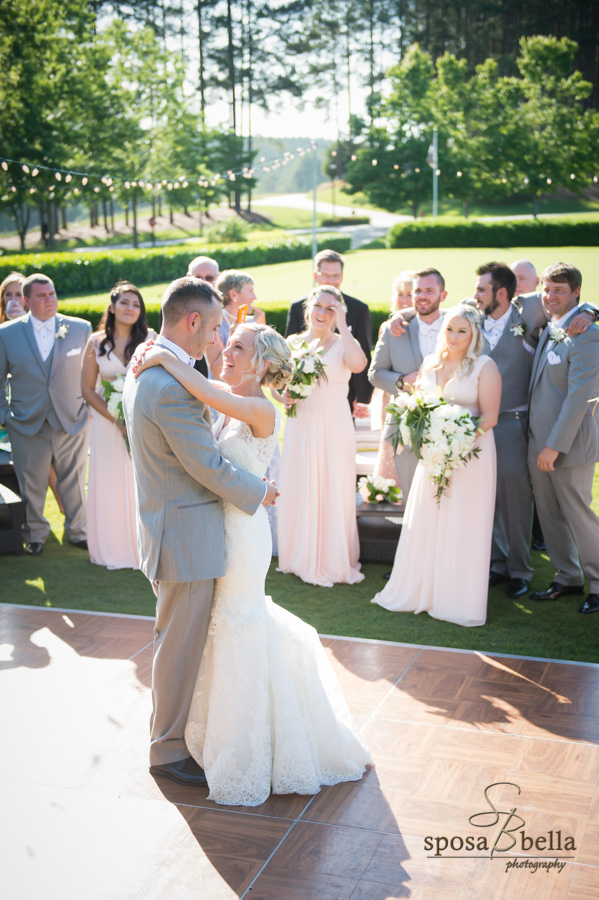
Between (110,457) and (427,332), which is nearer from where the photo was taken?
(427,332)

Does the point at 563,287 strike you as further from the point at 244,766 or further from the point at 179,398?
the point at 244,766

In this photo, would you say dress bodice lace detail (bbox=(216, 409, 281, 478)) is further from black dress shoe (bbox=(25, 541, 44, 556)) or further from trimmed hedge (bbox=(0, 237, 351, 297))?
trimmed hedge (bbox=(0, 237, 351, 297))

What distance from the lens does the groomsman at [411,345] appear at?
6785 millimetres

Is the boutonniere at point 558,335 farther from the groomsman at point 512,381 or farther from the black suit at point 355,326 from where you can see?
the black suit at point 355,326

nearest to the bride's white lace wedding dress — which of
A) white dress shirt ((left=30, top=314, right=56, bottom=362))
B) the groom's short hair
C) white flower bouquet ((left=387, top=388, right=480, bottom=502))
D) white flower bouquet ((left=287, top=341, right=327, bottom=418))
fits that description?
the groom's short hair

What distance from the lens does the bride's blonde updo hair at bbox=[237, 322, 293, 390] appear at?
3852 millimetres

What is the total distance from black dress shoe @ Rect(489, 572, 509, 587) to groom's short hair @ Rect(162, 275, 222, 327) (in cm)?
410

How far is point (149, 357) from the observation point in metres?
3.52

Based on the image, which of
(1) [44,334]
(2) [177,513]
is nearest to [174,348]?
(2) [177,513]

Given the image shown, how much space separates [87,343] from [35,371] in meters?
0.54

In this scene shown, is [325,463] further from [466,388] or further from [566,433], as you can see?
[566,433]

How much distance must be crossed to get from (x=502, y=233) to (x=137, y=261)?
43.7 ft

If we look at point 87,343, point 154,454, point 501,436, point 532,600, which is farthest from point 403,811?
point 87,343

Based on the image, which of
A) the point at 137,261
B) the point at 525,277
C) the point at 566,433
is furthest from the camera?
the point at 137,261
